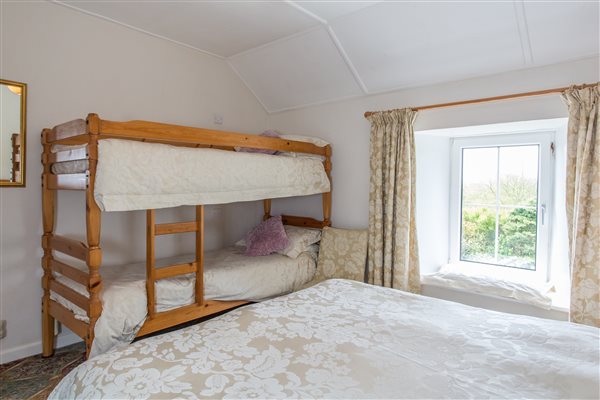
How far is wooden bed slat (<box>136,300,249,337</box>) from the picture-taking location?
219 centimetres

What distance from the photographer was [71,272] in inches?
83.0

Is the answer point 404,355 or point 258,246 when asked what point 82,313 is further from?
Answer: point 404,355

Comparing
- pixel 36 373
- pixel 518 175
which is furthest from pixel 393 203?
pixel 36 373

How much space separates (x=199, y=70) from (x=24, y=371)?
2.58 meters

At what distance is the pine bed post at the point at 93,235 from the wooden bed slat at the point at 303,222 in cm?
191

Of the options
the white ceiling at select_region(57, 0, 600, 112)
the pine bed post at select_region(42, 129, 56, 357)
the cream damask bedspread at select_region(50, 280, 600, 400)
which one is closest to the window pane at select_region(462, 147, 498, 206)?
the white ceiling at select_region(57, 0, 600, 112)

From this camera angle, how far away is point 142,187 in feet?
6.63

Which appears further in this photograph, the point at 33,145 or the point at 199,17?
the point at 199,17

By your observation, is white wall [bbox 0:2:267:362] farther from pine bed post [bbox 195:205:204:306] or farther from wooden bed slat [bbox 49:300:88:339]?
pine bed post [bbox 195:205:204:306]

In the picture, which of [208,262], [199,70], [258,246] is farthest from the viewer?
[199,70]

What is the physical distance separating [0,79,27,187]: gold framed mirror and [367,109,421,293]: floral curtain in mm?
2446

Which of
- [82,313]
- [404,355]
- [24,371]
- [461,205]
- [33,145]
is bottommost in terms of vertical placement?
[24,371]

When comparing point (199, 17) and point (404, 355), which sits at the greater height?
point (199, 17)

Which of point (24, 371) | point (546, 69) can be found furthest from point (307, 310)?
point (546, 69)
